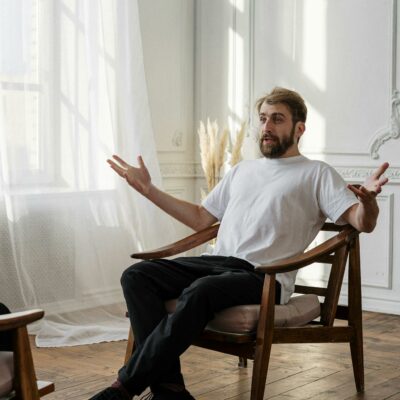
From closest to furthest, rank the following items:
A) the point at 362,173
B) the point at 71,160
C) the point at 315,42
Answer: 1. the point at 71,160
2. the point at 362,173
3. the point at 315,42

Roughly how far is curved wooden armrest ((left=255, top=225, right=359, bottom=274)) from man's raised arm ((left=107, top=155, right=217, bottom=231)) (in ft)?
1.62

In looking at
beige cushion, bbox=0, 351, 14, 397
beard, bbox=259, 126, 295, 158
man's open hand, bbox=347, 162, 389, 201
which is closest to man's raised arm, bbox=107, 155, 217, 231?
beard, bbox=259, 126, 295, 158

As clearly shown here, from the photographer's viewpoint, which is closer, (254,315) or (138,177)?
(254,315)

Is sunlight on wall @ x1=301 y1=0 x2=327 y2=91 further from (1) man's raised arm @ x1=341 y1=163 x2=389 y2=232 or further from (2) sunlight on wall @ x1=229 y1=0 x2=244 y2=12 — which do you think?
(1) man's raised arm @ x1=341 y1=163 x2=389 y2=232

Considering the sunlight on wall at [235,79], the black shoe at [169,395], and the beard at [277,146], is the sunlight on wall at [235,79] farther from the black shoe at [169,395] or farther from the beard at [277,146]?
the black shoe at [169,395]

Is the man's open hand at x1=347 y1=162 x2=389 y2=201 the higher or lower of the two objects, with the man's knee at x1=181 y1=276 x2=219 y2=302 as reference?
higher

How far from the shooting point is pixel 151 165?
4.86 m

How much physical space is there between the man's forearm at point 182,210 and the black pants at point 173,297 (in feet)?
0.89

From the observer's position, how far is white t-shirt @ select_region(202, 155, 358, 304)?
10.1ft

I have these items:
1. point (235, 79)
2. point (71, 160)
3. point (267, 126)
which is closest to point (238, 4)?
point (235, 79)

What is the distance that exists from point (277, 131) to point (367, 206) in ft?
1.79

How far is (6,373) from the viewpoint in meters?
2.03

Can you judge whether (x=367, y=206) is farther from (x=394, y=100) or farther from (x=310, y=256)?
(x=394, y=100)

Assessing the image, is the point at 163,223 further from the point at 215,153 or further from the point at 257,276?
the point at 257,276
